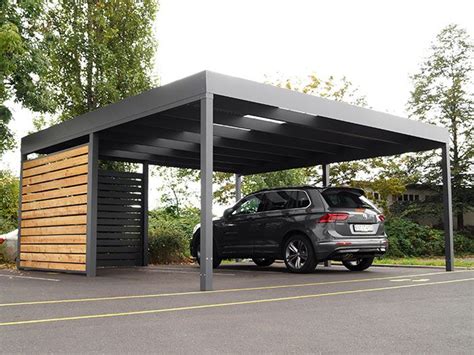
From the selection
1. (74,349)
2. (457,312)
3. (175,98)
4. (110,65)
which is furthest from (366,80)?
(74,349)

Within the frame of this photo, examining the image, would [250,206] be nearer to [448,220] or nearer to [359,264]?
[359,264]

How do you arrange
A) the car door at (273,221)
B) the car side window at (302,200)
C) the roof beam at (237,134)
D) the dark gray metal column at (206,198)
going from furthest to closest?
the car door at (273,221) < the car side window at (302,200) < the roof beam at (237,134) < the dark gray metal column at (206,198)

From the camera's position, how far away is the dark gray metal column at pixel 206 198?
25.7 feet

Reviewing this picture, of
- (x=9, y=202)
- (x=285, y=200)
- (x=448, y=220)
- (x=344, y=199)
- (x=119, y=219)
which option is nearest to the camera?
(x=344, y=199)

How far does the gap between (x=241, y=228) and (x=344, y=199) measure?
2.36 m

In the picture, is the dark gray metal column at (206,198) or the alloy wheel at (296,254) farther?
the alloy wheel at (296,254)

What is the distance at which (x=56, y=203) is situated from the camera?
39.0 feet

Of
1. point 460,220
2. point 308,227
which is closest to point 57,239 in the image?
point 308,227

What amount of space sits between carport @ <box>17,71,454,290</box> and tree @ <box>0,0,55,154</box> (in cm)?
236

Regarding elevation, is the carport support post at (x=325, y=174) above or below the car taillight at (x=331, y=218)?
above

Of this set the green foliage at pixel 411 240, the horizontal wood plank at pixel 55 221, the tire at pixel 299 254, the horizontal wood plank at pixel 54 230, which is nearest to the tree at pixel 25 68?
the horizontal wood plank at pixel 55 221

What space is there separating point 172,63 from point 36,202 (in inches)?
398

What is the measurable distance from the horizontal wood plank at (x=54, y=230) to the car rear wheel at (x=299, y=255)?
12.9ft

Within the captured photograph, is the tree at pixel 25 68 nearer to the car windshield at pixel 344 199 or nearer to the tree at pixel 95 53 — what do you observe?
the tree at pixel 95 53
